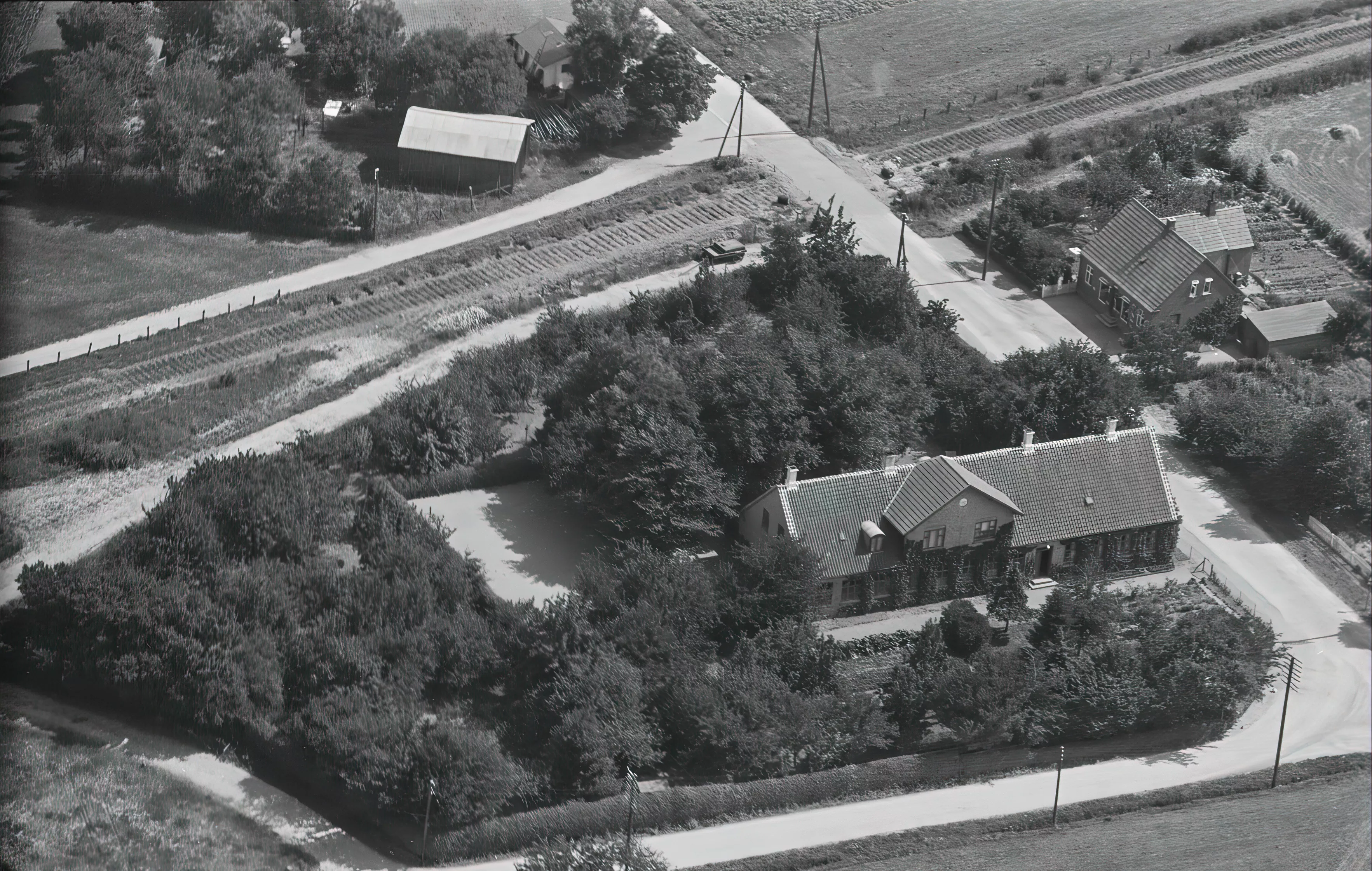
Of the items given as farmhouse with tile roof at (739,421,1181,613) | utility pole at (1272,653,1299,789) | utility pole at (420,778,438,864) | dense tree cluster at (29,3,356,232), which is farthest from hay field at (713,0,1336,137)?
utility pole at (420,778,438,864)

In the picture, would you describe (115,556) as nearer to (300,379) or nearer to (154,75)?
(300,379)

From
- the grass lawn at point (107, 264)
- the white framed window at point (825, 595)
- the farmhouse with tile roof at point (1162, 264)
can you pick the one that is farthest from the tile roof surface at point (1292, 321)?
the grass lawn at point (107, 264)

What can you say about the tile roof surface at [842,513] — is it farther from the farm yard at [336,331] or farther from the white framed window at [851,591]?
the farm yard at [336,331]

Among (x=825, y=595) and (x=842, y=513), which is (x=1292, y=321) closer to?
(x=842, y=513)

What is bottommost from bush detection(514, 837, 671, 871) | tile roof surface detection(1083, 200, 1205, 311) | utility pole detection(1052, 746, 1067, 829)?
utility pole detection(1052, 746, 1067, 829)

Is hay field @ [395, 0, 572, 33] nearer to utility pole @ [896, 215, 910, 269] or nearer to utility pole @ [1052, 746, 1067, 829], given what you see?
utility pole @ [896, 215, 910, 269]

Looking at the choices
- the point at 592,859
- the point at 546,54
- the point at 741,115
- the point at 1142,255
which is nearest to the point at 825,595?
the point at 592,859
